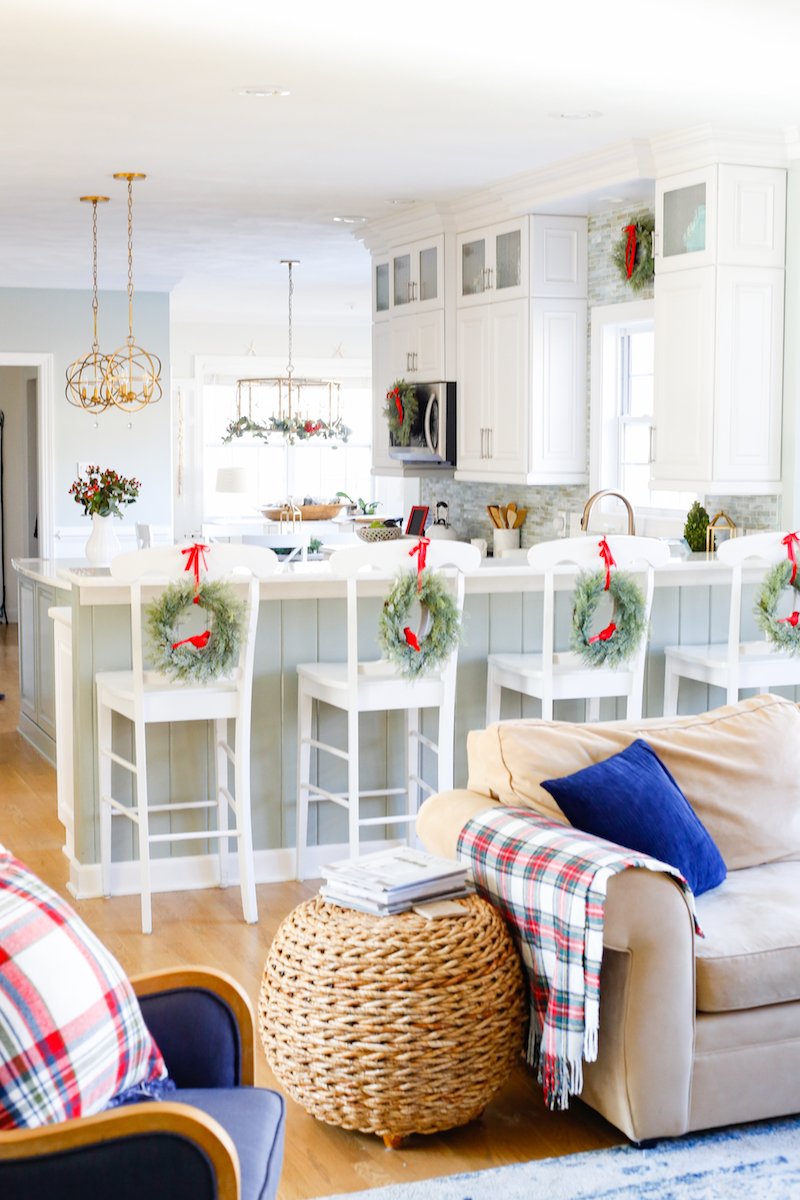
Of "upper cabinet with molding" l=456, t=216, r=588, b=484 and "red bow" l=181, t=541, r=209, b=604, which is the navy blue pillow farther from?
"upper cabinet with molding" l=456, t=216, r=588, b=484

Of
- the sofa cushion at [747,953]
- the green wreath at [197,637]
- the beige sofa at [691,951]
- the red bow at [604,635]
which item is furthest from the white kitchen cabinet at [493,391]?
the sofa cushion at [747,953]

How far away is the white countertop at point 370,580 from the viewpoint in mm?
4141

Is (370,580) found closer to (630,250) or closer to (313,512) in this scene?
(630,250)

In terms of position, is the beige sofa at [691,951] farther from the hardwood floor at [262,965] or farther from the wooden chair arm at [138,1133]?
the wooden chair arm at [138,1133]

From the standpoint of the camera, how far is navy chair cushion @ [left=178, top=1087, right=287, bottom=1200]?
1791mm

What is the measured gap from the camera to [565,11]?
3.65 meters

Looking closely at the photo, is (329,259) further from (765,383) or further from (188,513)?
(188,513)

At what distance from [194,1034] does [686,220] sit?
4161mm

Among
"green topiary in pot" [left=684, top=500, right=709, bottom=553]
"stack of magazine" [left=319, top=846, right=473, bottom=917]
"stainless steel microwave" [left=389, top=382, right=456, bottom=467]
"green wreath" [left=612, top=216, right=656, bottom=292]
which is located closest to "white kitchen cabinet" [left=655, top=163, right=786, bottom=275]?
"green wreath" [left=612, top=216, right=656, bottom=292]

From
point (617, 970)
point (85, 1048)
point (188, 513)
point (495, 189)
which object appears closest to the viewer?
point (85, 1048)

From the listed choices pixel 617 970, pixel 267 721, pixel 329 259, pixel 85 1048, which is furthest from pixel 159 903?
pixel 329 259

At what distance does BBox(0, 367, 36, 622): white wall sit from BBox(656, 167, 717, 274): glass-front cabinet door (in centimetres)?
752

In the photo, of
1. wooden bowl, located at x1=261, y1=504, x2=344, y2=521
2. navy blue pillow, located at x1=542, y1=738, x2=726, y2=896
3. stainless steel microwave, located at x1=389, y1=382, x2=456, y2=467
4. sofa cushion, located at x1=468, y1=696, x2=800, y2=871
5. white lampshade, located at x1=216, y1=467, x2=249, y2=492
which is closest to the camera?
navy blue pillow, located at x1=542, y1=738, x2=726, y2=896

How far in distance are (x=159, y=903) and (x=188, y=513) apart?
9.03 metres
